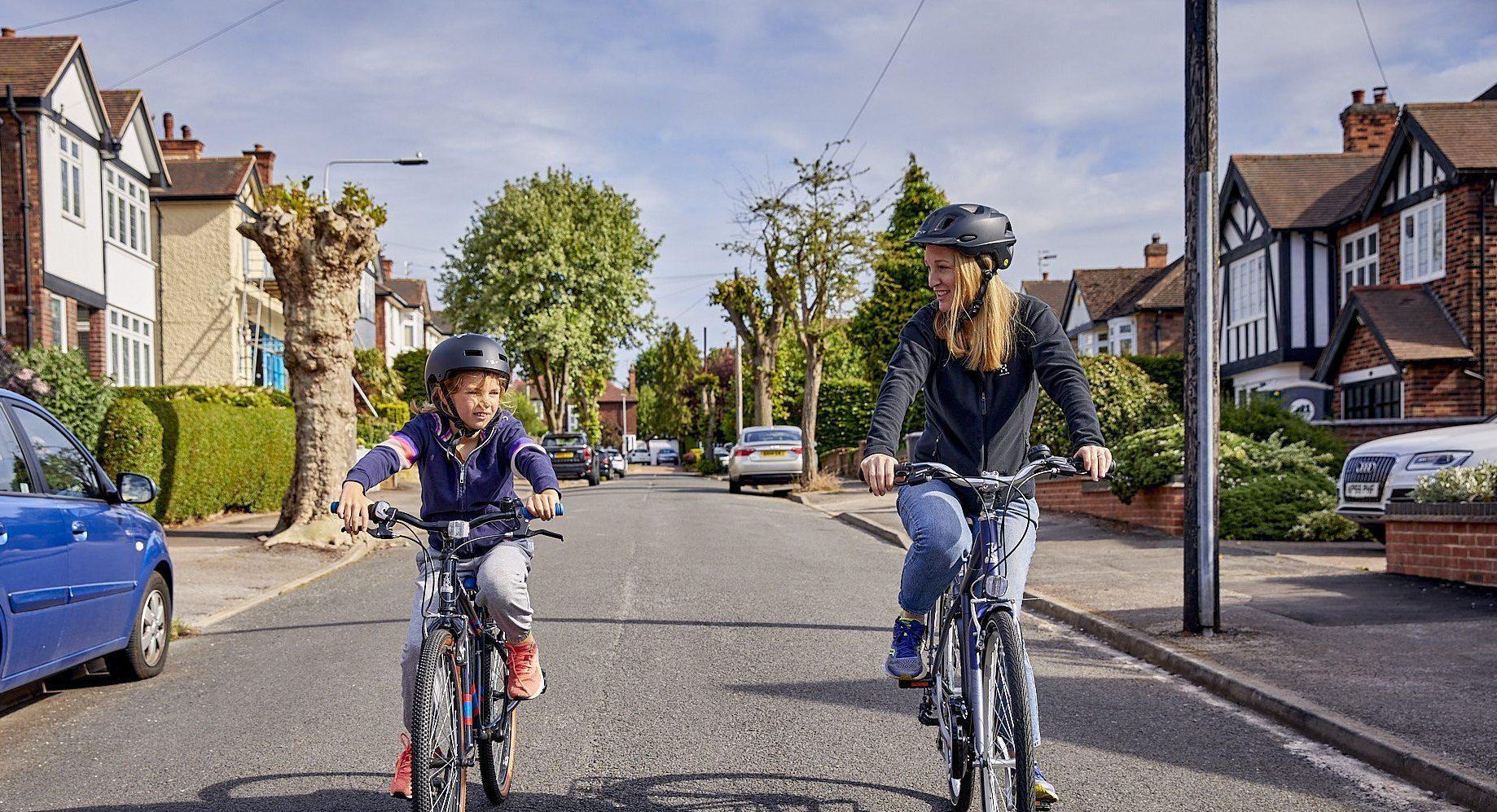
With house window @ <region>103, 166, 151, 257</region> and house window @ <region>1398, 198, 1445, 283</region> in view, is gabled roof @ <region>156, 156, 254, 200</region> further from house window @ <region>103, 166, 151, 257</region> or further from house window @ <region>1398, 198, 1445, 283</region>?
house window @ <region>1398, 198, 1445, 283</region>

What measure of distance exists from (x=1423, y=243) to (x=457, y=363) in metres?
26.2

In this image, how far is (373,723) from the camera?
608cm

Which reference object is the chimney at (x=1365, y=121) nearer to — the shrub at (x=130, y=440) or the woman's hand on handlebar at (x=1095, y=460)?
the shrub at (x=130, y=440)

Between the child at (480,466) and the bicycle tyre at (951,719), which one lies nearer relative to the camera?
the bicycle tyre at (951,719)

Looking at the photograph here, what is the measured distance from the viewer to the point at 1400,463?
37.1 ft

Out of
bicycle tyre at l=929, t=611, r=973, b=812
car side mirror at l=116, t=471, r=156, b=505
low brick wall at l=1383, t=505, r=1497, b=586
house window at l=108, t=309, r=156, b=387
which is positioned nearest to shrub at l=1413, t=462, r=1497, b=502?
low brick wall at l=1383, t=505, r=1497, b=586

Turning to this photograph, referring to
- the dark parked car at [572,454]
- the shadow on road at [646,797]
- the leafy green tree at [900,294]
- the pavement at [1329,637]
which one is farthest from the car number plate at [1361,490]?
the leafy green tree at [900,294]

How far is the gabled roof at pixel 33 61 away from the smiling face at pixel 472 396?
23.9m

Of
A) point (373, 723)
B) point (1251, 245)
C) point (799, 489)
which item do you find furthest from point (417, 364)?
point (373, 723)

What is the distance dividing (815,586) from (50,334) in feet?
65.0

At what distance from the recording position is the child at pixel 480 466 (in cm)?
433

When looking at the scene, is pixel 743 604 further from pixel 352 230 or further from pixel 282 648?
pixel 352 230

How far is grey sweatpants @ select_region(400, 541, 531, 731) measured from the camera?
418cm

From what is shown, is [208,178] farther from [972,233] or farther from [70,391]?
[972,233]
